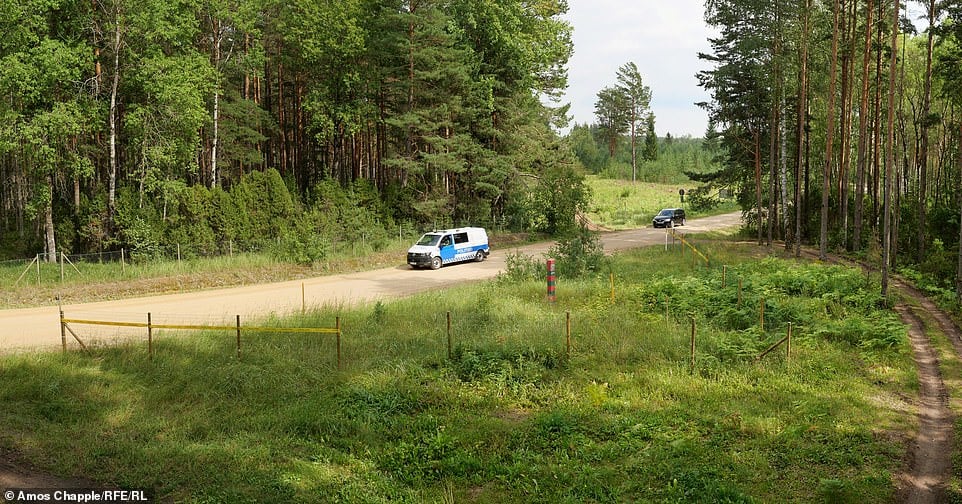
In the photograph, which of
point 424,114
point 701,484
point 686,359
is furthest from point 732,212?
point 701,484

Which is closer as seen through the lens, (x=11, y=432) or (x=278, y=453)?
(x=278, y=453)

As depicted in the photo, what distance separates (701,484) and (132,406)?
9578 mm

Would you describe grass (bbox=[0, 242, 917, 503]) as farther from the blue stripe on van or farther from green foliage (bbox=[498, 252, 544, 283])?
→ the blue stripe on van

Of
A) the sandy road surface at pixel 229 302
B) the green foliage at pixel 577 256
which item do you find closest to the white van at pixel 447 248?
the sandy road surface at pixel 229 302

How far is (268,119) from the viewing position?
1581 inches

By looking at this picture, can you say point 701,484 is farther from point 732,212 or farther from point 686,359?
point 732,212

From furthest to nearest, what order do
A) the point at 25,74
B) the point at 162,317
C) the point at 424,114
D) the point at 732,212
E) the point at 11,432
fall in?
the point at 732,212 < the point at 424,114 < the point at 25,74 < the point at 162,317 < the point at 11,432

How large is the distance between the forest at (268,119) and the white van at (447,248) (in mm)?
4292

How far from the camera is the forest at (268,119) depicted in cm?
2642

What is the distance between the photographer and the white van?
29.5 m

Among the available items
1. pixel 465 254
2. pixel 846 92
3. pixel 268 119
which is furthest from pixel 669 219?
pixel 268 119

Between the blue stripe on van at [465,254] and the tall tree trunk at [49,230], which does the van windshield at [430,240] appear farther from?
the tall tree trunk at [49,230]

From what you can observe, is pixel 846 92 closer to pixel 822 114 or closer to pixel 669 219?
pixel 822 114

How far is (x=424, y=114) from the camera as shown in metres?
35.7
